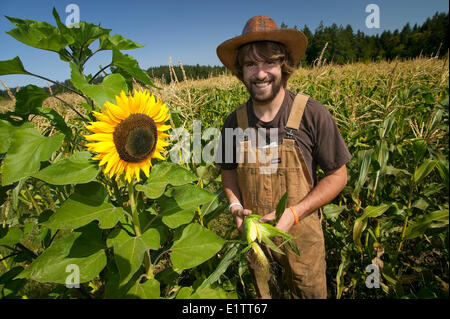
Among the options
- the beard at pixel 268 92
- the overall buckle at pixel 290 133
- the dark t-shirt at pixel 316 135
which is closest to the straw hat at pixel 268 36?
the beard at pixel 268 92

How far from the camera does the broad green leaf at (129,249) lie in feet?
3.07

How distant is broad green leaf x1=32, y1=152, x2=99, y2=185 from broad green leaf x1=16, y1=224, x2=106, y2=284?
1.16 ft

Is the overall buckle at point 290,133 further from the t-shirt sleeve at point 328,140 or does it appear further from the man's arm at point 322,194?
the man's arm at point 322,194

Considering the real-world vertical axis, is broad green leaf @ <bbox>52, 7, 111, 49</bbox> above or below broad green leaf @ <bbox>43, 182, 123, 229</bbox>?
above

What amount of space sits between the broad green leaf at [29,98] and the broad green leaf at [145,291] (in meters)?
1.00

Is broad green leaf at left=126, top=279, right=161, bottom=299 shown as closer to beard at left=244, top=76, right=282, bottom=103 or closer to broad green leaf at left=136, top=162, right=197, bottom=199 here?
broad green leaf at left=136, top=162, right=197, bottom=199

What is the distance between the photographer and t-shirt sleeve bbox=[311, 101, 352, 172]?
68.8 inches

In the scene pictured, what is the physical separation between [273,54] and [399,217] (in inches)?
69.0

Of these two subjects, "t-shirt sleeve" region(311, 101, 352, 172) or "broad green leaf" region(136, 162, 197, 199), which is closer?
"broad green leaf" region(136, 162, 197, 199)

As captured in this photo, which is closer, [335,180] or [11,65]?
[11,65]

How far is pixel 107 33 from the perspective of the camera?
1.08 m

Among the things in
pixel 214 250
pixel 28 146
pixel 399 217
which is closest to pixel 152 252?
pixel 214 250

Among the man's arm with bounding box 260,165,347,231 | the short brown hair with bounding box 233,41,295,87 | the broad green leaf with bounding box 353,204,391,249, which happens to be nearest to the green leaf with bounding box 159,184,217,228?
the man's arm with bounding box 260,165,347,231
